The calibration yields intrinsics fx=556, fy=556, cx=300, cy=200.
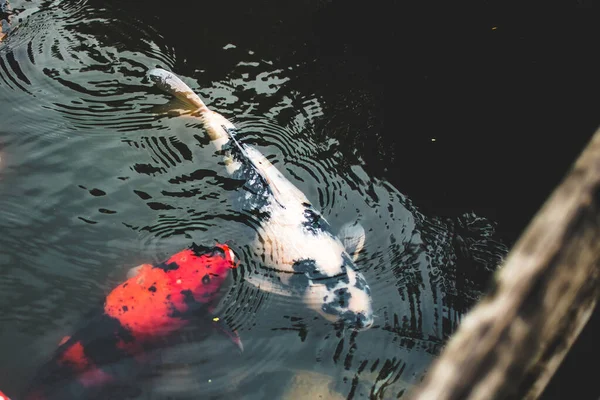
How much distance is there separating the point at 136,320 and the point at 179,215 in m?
1.24

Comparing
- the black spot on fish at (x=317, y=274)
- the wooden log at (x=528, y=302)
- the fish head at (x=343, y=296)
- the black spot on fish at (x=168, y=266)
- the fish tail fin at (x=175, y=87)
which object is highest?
the fish tail fin at (x=175, y=87)

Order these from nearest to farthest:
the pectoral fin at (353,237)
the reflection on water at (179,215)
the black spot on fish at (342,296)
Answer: the reflection on water at (179,215) → the black spot on fish at (342,296) → the pectoral fin at (353,237)

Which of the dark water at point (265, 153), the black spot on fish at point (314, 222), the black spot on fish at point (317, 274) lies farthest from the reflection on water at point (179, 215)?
the black spot on fish at point (317, 274)

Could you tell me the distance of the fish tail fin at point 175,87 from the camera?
603 cm

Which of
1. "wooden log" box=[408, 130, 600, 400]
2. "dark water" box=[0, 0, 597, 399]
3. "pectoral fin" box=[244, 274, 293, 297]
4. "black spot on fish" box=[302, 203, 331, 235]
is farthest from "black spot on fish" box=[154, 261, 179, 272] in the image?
"wooden log" box=[408, 130, 600, 400]

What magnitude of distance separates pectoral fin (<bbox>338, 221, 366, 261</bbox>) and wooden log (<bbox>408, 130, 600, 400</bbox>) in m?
3.89

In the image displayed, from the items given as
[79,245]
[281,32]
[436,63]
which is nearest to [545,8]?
[436,63]

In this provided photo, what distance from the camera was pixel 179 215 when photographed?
5211mm

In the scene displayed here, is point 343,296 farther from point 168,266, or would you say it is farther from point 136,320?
point 136,320

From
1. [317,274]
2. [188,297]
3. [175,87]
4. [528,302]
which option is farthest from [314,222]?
[528,302]

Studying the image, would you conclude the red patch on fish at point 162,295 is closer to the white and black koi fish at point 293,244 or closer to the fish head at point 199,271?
the fish head at point 199,271

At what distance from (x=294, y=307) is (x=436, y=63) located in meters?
3.95

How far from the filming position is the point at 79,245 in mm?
4902

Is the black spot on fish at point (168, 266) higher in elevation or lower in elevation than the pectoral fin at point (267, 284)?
higher
